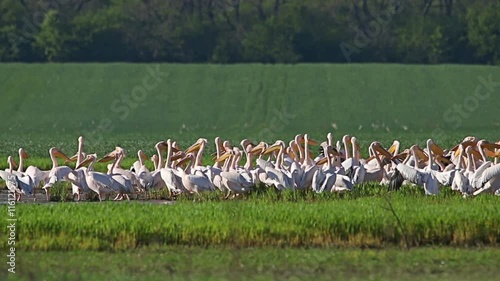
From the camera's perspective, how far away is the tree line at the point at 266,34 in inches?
2906

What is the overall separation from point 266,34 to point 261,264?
6033cm

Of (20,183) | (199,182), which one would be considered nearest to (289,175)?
(199,182)

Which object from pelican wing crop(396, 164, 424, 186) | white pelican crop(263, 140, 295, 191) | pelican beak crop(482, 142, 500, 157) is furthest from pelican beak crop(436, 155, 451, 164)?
white pelican crop(263, 140, 295, 191)

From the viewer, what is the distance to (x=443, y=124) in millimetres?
56938

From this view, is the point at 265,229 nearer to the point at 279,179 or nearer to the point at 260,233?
the point at 260,233

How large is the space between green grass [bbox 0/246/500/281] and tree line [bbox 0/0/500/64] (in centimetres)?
5755

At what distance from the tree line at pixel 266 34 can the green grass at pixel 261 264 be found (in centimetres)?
5755

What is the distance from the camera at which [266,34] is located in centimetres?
7494

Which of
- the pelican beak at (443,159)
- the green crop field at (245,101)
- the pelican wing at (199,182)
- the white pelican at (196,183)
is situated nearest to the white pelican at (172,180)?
the white pelican at (196,183)

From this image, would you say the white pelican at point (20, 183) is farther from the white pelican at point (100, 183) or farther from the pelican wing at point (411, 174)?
the pelican wing at point (411, 174)

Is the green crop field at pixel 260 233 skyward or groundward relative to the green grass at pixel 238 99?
groundward

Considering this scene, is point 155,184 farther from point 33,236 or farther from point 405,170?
point 33,236

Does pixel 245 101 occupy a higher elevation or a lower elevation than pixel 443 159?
higher

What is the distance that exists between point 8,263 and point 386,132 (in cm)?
3977
